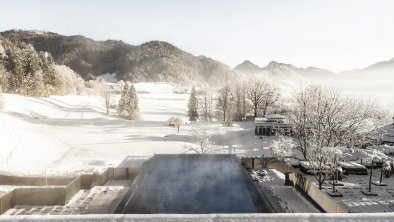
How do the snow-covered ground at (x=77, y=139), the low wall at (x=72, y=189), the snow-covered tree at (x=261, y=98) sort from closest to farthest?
1. the low wall at (x=72, y=189)
2. the snow-covered ground at (x=77, y=139)
3. the snow-covered tree at (x=261, y=98)

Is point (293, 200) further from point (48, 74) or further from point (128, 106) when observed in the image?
point (48, 74)

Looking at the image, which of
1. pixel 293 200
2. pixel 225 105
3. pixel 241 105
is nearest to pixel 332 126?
pixel 293 200

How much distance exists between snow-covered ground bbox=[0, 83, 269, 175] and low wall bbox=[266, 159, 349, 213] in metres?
10.9

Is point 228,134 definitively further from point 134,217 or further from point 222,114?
point 134,217

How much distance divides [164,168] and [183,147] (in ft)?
57.4

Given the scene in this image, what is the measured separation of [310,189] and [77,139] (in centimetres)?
3204

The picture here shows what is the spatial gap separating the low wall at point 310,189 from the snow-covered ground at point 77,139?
35.6ft

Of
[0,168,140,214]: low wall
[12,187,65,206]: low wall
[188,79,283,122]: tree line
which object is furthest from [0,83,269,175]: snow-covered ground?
[188,79,283,122]: tree line

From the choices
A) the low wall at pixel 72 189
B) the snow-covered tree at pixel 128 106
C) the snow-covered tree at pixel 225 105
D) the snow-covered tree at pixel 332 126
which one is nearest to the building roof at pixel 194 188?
the low wall at pixel 72 189

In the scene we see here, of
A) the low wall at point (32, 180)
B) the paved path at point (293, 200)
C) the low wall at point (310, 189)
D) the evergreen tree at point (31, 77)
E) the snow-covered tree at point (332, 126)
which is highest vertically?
the evergreen tree at point (31, 77)

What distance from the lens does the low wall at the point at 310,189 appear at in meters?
18.7

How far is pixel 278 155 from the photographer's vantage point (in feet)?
118

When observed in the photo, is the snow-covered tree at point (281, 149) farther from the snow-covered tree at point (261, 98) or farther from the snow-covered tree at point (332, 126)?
the snow-covered tree at point (261, 98)

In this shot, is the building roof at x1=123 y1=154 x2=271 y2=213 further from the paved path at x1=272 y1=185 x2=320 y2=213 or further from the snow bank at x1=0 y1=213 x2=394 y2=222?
the snow bank at x1=0 y1=213 x2=394 y2=222
